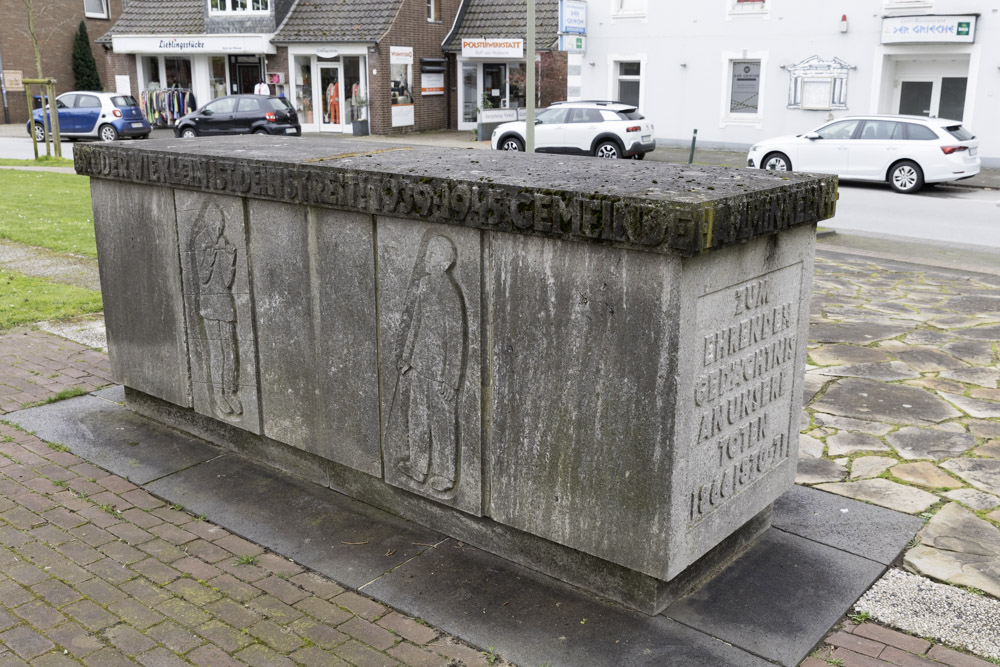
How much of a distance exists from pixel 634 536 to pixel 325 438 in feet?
5.97

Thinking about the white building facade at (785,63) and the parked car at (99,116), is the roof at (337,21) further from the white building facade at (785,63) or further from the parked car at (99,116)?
the white building facade at (785,63)

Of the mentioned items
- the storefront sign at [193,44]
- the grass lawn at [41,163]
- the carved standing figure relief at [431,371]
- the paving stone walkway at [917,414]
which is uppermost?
the storefront sign at [193,44]

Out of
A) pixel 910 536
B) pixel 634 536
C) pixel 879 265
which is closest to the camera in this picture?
pixel 634 536

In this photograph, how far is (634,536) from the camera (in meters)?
3.73

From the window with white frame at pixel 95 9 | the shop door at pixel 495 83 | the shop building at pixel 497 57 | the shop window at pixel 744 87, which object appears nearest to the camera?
the shop window at pixel 744 87

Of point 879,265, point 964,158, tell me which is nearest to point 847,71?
point 964,158

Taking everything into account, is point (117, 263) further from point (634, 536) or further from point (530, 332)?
point (634, 536)

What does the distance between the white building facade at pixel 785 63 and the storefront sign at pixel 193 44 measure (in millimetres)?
11829

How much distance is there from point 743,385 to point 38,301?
24.3 ft

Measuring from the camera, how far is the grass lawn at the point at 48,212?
41.5 ft

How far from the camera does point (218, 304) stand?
17.2 ft

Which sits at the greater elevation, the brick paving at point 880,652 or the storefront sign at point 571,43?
the storefront sign at point 571,43

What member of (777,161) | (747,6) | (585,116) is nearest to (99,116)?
(585,116)

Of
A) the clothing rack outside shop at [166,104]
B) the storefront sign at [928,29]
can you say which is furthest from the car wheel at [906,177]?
the clothing rack outside shop at [166,104]
